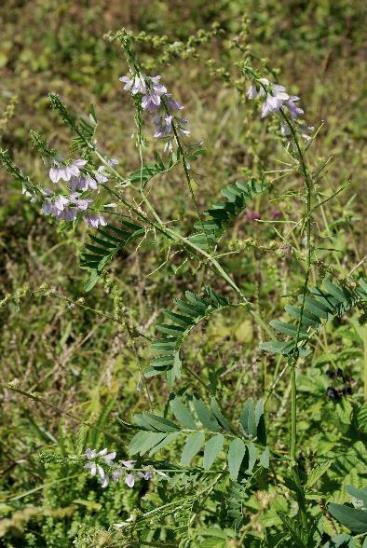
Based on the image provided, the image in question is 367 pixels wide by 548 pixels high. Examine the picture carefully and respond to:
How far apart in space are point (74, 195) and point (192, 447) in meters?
0.58

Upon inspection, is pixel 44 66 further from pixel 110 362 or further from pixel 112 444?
pixel 112 444

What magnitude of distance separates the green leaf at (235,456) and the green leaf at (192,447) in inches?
2.6

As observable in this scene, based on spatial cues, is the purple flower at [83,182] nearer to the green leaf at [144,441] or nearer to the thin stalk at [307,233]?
the thin stalk at [307,233]

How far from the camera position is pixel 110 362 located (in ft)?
8.45

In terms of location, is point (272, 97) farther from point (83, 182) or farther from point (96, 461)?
point (96, 461)

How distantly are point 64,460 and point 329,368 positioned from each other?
106 centimetres

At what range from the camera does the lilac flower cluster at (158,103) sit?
4.91ft

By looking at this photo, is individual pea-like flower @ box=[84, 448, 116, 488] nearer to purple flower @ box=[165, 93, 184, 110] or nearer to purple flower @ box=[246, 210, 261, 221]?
purple flower @ box=[165, 93, 184, 110]

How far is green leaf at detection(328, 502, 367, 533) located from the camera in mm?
1354

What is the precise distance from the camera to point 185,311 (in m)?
1.63

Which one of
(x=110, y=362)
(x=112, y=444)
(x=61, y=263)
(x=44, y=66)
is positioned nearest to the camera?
(x=112, y=444)

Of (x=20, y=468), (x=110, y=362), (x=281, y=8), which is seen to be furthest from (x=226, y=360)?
(x=281, y=8)

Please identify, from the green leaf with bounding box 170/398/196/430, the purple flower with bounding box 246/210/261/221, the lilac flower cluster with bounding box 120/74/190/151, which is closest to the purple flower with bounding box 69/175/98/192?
the lilac flower cluster with bounding box 120/74/190/151

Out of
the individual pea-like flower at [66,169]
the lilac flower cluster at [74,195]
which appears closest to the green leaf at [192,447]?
the lilac flower cluster at [74,195]
